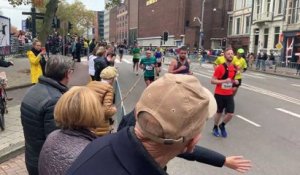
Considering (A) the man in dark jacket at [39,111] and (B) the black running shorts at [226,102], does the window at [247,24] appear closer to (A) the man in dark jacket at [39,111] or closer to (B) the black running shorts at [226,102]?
(B) the black running shorts at [226,102]

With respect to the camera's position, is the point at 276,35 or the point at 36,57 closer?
the point at 36,57

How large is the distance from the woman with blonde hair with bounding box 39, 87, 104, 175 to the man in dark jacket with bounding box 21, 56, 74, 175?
59 centimetres

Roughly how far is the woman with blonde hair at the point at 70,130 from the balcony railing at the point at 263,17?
43.6 metres

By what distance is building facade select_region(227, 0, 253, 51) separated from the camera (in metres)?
51.3

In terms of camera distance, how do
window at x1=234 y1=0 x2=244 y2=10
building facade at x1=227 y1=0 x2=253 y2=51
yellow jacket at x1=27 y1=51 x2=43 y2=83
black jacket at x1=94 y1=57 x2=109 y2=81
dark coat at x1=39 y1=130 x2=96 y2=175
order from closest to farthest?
1. dark coat at x1=39 y1=130 x2=96 y2=175
2. yellow jacket at x1=27 y1=51 x2=43 y2=83
3. black jacket at x1=94 y1=57 x2=109 y2=81
4. building facade at x1=227 y1=0 x2=253 y2=51
5. window at x1=234 y1=0 x2=244 y2=10

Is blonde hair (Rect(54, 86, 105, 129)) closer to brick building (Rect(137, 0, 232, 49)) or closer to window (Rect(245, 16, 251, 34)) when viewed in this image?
window (Rect(245, 16, 251, 34))

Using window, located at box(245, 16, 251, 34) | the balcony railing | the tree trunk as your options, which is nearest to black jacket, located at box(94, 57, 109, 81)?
the tree trunk

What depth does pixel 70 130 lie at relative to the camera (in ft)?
7.21

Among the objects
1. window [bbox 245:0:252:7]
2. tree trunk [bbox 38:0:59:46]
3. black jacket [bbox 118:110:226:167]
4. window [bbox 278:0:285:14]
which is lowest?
black jacket [bbox 118:110:226:167]

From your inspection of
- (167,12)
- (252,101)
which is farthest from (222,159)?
(167,12)

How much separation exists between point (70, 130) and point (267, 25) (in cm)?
4491

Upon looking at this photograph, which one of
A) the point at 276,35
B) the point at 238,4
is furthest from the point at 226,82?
the point at 238,4

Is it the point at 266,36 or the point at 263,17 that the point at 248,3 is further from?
the point at 266,36

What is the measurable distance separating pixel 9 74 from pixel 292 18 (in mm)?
31255
